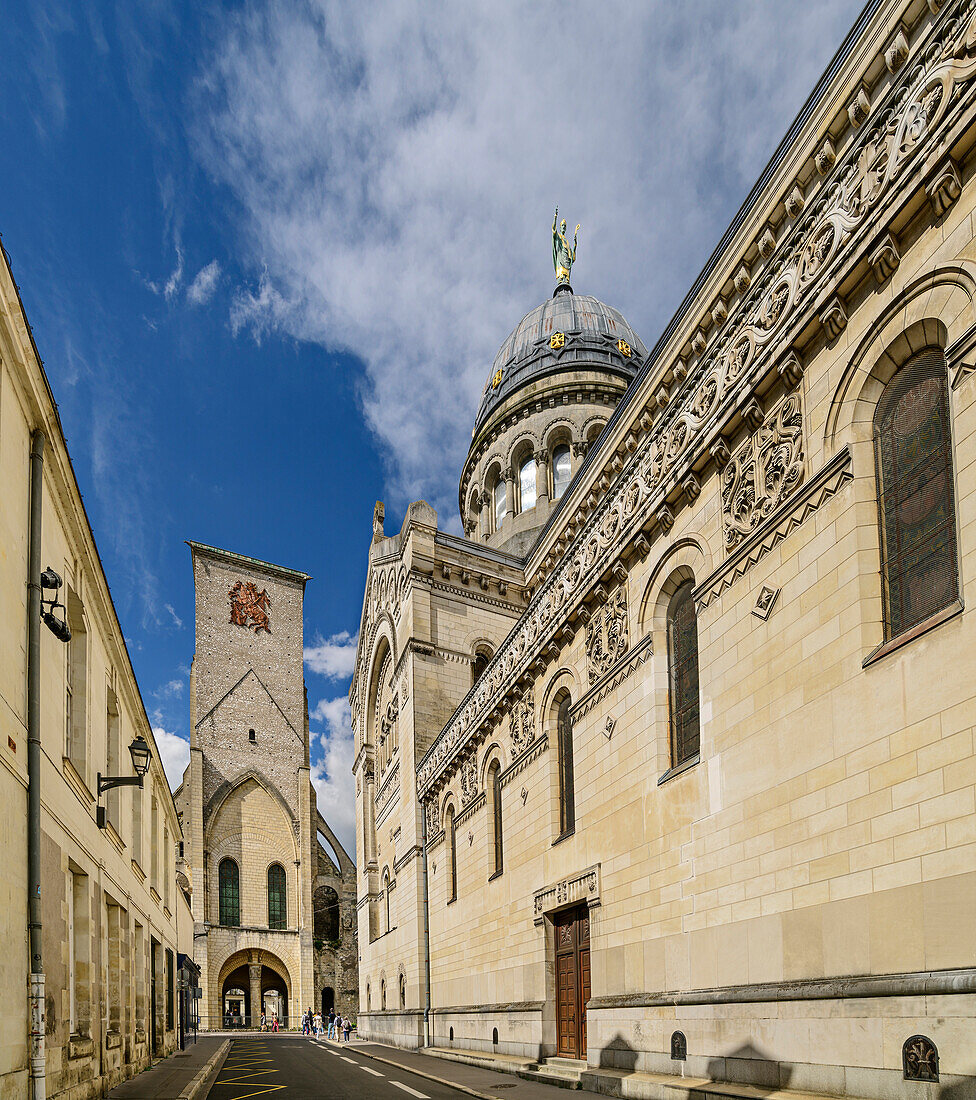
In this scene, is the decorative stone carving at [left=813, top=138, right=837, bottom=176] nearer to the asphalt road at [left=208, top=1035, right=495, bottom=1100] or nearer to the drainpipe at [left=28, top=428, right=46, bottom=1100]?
the drainpipe at [left=28, top=428, right=46, bottom=1100]

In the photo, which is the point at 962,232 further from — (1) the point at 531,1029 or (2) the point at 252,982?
(2) the point at 252,982

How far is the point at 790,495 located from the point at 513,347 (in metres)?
39.8

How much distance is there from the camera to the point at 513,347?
158 ft

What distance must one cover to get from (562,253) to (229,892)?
4002 centimetres

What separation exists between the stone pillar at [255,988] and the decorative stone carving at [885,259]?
5404 cm

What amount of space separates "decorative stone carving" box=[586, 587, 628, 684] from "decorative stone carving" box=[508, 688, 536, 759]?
11.2 feet

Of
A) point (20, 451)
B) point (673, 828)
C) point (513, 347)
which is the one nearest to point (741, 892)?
point (673, 828)

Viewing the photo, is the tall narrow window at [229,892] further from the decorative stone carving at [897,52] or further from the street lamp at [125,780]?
the decorative stone carving at [897,52]

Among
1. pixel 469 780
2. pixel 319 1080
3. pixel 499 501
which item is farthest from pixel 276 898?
pixel 319 1080

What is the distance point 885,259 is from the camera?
8.37m

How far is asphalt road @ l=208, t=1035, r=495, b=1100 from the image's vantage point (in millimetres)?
14609

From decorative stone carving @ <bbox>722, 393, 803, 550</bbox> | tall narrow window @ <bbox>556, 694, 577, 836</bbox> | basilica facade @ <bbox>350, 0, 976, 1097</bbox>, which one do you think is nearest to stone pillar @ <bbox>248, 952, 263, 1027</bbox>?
basilica facade @ <bbox>350, 0, 976, 1097</bbox>

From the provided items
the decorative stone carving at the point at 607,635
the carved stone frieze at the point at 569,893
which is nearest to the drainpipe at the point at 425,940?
the carved stone frieze at the point at 569,893

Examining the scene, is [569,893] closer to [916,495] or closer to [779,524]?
[779,524]
